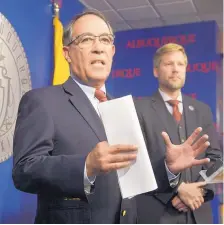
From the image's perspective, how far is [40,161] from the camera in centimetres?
105

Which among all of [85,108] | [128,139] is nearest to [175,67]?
[85,108]

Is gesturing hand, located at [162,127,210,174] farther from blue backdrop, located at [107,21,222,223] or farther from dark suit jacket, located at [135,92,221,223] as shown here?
blue backdrop, located at [107,21,222,223]

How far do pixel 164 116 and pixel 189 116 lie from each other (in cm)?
15

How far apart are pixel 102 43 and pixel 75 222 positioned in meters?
0.61

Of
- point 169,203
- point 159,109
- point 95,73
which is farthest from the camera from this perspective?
point 159,109

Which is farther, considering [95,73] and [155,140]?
[155,140]

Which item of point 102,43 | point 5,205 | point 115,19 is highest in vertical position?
point 115,19

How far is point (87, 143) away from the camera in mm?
1184

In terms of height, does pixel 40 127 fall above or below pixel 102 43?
below

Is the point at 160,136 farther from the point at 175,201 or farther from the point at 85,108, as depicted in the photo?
the point at 85,108

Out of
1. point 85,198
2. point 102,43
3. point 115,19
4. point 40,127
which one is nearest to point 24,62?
point 102,43

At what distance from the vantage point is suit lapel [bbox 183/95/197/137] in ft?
7.03

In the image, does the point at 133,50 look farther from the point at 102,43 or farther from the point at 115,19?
the point at 102,43

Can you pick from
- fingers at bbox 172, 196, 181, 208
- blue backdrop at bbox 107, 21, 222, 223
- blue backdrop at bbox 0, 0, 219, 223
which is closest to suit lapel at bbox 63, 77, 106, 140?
fingers at bbox 172, 196, 181, 208
